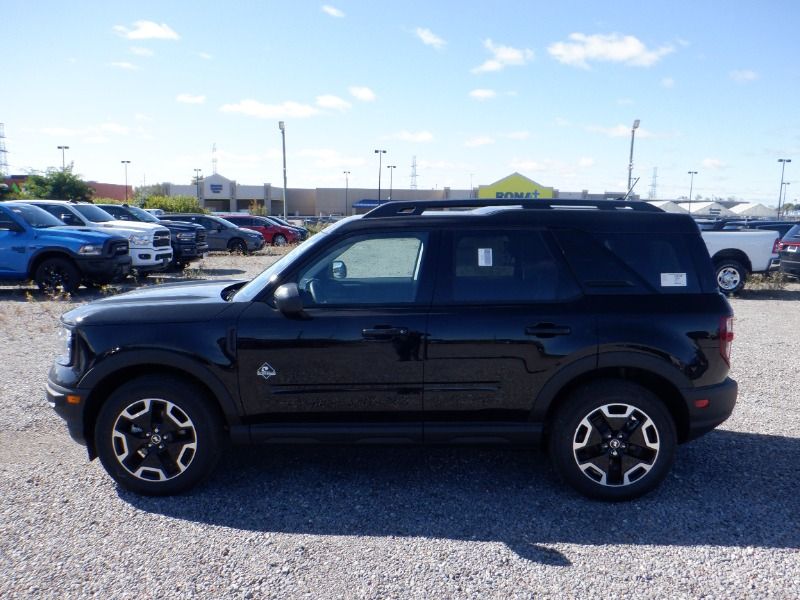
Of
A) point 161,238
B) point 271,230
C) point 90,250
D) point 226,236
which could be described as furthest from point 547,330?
point 271,230

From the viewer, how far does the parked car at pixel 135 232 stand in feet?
46.5

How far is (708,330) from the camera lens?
399 cm

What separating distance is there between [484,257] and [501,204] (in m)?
0.71

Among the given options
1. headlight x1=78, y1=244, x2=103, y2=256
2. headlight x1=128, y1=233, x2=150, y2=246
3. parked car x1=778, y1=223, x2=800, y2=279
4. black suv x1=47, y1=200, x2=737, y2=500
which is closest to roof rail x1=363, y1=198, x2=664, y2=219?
black suv x1=47, y1=200, x2=737, y2=500

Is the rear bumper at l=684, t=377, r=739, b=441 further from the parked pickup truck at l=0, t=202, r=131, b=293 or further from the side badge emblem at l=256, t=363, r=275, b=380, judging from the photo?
the parked pickup truck at l=0, t=202, r=131, b=293

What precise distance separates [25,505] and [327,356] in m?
2.04

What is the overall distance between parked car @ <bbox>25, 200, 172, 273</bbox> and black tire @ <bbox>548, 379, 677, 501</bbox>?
40.0 ft

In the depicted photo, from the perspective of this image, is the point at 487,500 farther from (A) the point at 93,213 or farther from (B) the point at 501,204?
(A) the point at 93,213

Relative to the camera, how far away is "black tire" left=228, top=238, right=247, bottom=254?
78.6 ft

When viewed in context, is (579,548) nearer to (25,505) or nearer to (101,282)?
(25,505)

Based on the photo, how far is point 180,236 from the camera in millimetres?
17484

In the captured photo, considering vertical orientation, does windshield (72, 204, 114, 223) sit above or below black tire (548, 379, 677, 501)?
above

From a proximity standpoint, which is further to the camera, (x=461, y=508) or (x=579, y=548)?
(x=461, y=508)

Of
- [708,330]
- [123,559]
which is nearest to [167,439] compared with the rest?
[123,559]
